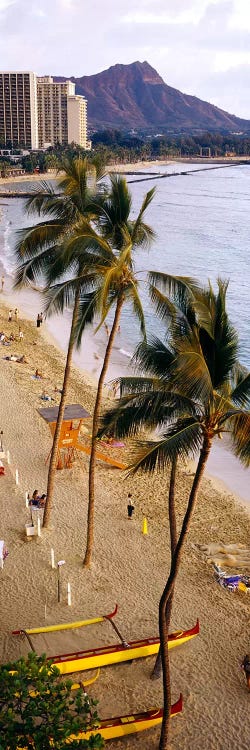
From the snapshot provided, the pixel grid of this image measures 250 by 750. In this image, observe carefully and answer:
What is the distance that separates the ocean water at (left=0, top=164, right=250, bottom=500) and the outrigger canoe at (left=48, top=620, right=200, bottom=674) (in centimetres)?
562

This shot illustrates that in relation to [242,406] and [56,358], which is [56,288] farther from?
[56,358]

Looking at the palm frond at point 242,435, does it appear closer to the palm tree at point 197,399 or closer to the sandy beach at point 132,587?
the palm tree at point 197,399

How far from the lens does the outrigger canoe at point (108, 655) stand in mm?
10578

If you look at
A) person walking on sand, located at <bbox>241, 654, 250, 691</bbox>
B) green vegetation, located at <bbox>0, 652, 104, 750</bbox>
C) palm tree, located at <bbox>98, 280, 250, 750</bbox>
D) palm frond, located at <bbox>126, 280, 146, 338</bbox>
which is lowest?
person walking on sand, located at <bbox>241, 654, 250, 691</bbox>

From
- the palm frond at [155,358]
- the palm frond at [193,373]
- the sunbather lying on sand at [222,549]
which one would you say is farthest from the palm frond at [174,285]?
the sunbather lying on sand at [222,549]

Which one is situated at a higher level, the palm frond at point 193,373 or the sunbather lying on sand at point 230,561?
the palm frond at point 193,373

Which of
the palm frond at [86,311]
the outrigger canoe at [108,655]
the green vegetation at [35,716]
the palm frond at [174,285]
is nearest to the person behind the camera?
the green vegetation at [35,716]

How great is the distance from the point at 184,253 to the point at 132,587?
5934 centimetres

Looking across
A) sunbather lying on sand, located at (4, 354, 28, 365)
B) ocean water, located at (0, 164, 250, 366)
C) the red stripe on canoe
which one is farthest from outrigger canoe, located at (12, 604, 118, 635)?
sunbather lying on sand, located at (4, 354, 28, 365)

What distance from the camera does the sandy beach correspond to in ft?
34.4

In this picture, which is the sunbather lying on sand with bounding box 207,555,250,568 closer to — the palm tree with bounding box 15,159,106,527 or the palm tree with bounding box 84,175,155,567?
the palm tree with bounding box 84,175,155,567

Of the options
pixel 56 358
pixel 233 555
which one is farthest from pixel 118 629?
pixel 56 358

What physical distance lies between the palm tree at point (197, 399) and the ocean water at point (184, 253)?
117 inches

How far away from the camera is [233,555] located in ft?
50.8
